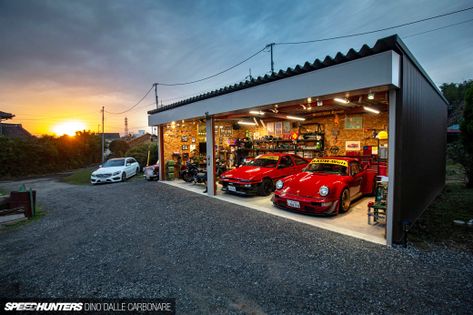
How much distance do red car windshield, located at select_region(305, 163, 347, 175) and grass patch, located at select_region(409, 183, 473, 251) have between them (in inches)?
74.0

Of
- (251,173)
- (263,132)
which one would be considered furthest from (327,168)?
(263,132)

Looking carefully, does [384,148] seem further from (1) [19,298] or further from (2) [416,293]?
(1) [19,298]

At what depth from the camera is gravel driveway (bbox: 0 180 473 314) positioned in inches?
87.6

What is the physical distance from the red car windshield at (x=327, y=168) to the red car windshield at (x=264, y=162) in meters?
1.56

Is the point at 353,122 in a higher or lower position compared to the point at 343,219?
higher

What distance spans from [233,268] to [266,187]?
14.6ft

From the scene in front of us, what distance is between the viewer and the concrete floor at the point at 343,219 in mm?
3996

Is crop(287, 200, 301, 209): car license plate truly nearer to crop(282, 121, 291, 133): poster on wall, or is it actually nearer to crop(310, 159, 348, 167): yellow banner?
crop(310, 159, 348, 167): yellow banner

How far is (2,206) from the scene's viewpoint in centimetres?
561

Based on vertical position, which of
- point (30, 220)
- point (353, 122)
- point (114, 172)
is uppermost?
point (353, 122)

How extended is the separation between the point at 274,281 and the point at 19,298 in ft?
9.25

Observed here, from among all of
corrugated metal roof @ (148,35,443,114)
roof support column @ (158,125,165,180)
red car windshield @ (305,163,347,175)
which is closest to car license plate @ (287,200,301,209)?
red car windshield @ (305,163,347,175)

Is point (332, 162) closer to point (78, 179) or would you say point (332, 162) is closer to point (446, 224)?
point (446, 224)

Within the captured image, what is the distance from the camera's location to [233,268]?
2.88m
